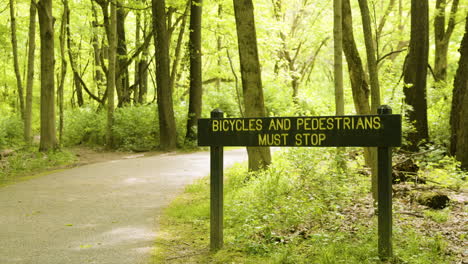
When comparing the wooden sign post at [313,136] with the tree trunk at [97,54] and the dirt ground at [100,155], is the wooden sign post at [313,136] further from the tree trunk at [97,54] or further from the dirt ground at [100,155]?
the tree trunk at [97,54]

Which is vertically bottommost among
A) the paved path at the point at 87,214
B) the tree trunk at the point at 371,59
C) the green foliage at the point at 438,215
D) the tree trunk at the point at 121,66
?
the paved path at the point at 87,214

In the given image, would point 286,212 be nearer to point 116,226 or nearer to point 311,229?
point 311,229

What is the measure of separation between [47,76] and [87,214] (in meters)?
10.2

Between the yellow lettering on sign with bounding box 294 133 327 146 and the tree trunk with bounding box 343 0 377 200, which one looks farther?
the tree trunk with bounding box 343 0 377 200

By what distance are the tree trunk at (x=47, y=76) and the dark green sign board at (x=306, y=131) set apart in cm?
1256

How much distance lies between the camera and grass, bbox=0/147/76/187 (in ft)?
40.1

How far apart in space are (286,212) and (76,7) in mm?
22585

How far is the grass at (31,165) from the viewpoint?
12.2 m

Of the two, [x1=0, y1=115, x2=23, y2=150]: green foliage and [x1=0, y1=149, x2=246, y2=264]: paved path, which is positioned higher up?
[x1=0, y1=115, x2=23, y2=150]: green foliage

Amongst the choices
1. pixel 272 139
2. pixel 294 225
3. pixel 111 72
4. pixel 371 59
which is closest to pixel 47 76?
pixel 111 72

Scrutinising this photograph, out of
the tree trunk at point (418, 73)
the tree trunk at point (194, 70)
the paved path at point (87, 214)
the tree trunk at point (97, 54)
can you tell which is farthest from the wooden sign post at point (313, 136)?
the tree trunk at point (97, 54)

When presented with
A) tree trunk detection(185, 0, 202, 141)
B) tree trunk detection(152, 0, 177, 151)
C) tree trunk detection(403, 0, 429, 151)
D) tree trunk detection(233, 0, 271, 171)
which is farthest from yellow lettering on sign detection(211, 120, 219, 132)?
tree trunk detection(185, 0, 202, 141)

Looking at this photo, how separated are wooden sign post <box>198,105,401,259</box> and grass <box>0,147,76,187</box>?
7702 millimetres

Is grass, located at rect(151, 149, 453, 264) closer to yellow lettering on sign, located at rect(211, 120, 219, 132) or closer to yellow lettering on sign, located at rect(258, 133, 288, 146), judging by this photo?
yellow lettering on sign, located at rect(258, 133, 288, 146)
